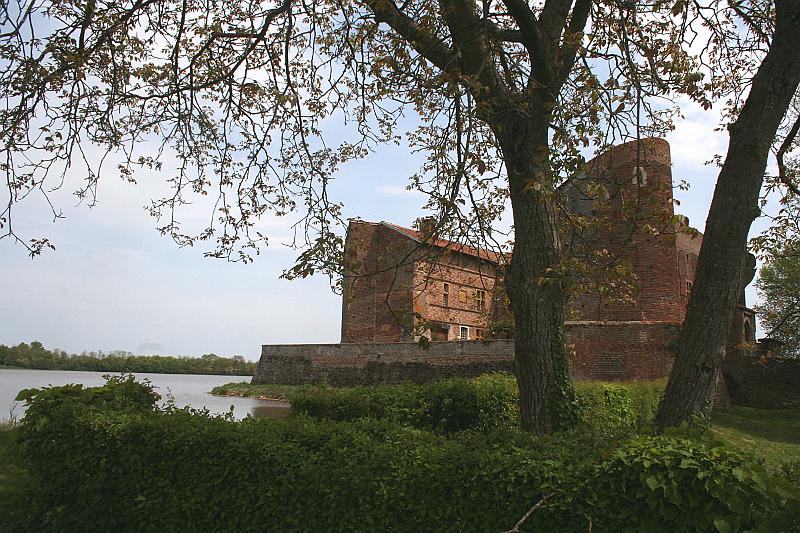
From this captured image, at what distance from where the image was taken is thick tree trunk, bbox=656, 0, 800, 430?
5516 mm

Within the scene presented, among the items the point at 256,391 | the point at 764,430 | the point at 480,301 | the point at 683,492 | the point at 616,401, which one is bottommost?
the point at 256,391

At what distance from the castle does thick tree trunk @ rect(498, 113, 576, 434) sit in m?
0.47

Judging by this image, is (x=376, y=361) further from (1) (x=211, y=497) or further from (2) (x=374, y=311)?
(1) (x=211, y=497)

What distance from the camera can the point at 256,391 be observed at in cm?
3681

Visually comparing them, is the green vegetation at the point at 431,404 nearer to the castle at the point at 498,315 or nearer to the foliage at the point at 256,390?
the castle at the point at 498,315

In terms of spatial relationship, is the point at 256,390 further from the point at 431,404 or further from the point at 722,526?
the point at 722,526

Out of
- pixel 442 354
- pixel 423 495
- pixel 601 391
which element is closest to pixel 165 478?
pixel 423 495

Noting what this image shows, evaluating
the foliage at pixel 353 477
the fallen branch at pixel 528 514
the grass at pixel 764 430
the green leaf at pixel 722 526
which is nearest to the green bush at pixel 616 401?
the grass at pixel 764 430

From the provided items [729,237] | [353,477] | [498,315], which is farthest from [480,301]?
[353,477]

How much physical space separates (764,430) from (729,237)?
14.2m

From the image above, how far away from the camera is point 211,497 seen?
18.6ft

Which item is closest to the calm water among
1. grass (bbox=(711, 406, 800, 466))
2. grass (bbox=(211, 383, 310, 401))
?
grass (bbox=(211, 383, 310, 401))

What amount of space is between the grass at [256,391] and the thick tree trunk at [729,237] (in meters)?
29.4

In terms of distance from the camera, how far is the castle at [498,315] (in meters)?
8.76
